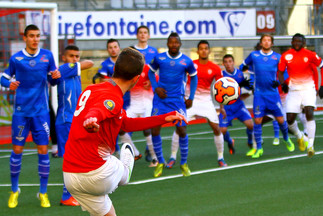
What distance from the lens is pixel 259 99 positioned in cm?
1240

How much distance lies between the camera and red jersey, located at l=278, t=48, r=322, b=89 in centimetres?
1184

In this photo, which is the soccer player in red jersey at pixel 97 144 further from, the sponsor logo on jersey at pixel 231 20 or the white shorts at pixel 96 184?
the sponsor logo on jersey at pixel 231 20

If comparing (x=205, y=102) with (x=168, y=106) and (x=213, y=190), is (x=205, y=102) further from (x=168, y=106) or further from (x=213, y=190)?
(x=213, y=190)

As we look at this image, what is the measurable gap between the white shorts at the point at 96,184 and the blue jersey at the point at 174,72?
5.07 metres

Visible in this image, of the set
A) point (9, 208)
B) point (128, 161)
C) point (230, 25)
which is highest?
point (230, 25)

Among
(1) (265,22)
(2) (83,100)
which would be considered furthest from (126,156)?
(1) (265,22)

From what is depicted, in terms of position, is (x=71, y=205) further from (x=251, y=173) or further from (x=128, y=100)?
(x=128, y=100)

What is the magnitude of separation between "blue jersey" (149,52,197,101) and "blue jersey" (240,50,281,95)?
2.24 m

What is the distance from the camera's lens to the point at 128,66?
522cm

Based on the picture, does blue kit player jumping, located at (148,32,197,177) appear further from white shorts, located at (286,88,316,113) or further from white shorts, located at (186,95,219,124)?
white shorts, located at (286,88,316,113)

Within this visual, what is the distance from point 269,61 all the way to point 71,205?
17.6ft

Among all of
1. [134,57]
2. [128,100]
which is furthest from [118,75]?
[128,100]

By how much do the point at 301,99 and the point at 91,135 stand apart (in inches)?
286

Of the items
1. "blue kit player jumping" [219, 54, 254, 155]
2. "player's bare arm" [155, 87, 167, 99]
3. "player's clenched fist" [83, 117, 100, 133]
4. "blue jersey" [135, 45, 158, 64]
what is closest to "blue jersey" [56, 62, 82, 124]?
"player's bare arm" [155, 87, 167, 99]
